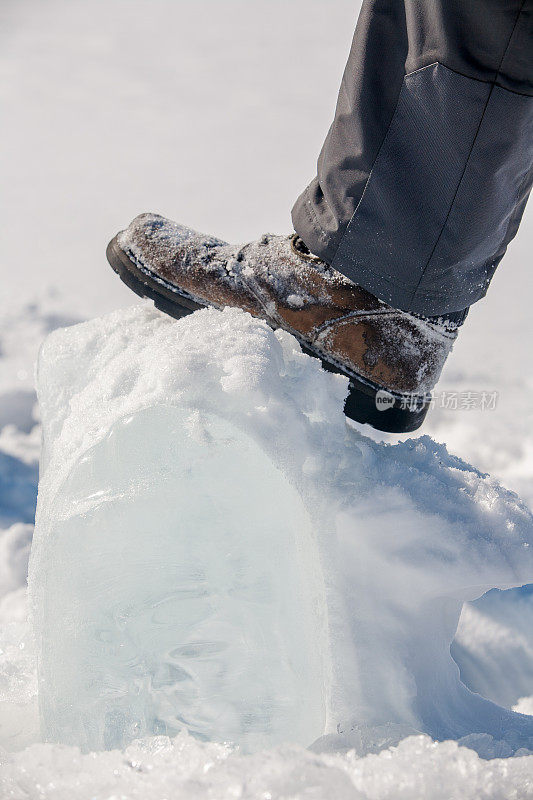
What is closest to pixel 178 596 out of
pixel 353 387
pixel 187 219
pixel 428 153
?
pixel 353 387

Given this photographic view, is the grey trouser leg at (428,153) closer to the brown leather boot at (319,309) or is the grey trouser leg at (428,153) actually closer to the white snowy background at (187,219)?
the brown leather boot at (319,309)

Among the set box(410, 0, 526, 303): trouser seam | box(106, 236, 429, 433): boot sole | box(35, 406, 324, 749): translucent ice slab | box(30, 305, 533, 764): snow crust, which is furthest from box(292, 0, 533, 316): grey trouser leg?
box(35, 406, 324, 749): translucent ice slab

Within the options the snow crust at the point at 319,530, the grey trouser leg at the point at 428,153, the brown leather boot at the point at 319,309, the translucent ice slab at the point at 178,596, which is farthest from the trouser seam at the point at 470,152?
the translucent ice slab at the point at 178,596

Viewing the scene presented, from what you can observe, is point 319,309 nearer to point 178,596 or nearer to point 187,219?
point 178,596

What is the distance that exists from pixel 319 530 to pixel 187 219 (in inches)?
91.7

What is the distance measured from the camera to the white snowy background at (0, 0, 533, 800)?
622 millimetres

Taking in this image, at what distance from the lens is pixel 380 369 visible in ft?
4.07

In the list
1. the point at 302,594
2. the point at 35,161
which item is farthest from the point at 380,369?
the point at 35,161

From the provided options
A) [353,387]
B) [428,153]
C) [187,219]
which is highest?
[428,153]

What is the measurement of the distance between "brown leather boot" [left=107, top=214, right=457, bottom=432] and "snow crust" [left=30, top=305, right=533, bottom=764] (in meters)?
0.33

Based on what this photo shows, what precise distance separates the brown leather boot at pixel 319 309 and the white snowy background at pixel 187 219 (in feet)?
1.20

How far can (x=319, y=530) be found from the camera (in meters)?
0.80

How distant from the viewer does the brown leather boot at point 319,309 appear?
1218 mm

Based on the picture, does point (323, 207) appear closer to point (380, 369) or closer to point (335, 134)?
point (335, 134)
